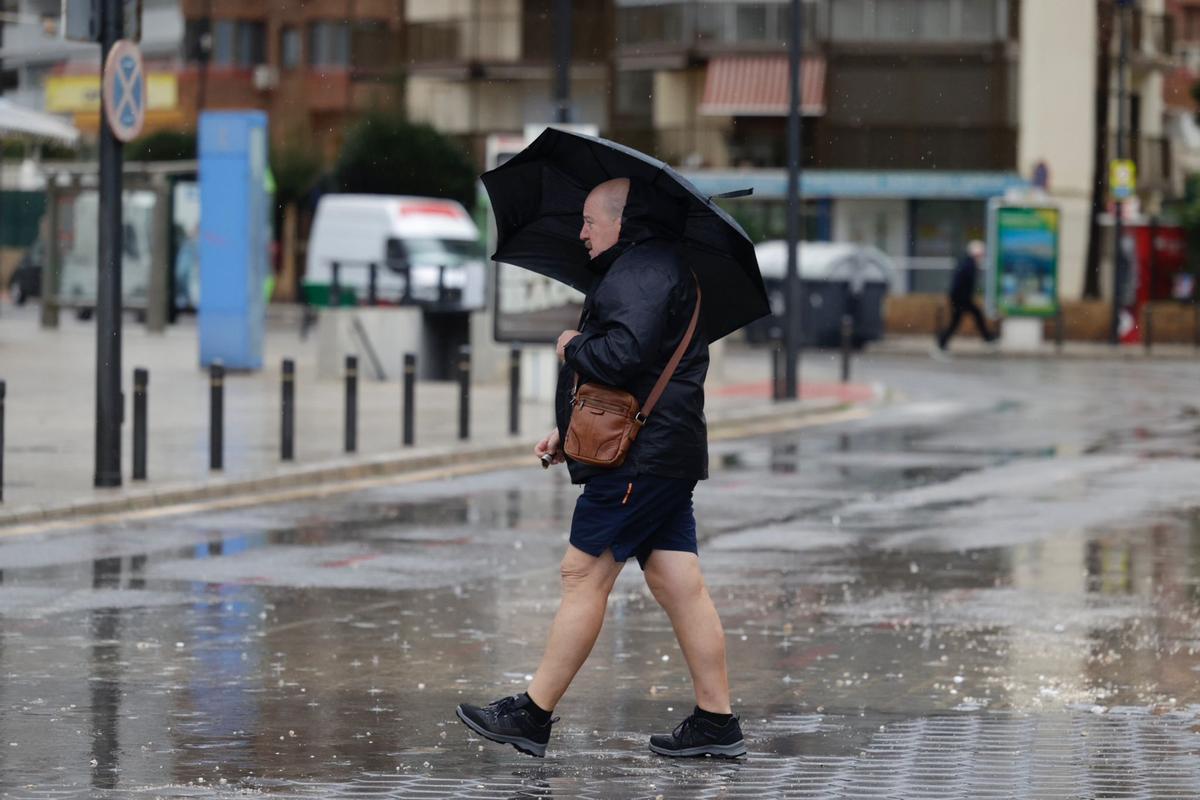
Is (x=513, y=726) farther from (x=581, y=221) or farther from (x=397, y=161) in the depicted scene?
(x=397, y=161)

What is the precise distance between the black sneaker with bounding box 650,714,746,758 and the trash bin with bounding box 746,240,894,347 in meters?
35.0

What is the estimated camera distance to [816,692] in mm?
8961

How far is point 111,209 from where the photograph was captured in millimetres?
15750

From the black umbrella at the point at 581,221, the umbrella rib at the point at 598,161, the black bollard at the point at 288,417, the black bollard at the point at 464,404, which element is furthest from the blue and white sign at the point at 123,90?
the umbrella rib at the point at 598,161


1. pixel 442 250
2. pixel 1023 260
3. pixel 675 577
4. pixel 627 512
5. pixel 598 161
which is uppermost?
pixel 442 250

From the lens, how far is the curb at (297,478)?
1459 centimetres

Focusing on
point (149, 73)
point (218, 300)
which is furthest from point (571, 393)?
point (149, 73)

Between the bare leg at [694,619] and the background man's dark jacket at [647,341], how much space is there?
0.99 ft

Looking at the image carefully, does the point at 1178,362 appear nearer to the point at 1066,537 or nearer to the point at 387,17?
the point at 1066,537

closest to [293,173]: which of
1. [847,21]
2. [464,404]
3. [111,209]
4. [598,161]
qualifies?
[847,21]

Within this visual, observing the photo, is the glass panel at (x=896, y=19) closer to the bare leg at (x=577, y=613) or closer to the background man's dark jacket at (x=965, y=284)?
the background man's dark jacket at (x=965, y=284)

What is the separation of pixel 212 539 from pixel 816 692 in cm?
557

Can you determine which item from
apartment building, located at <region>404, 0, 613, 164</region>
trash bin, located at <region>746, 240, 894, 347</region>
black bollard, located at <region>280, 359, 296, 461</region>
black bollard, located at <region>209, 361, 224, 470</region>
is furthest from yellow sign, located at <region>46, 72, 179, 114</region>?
black bollard, located at <region>209, 361, 224, 470</region>

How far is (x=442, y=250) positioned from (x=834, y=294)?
818 centimetres
